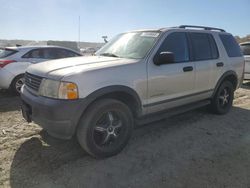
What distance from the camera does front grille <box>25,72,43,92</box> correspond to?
11.3 feet

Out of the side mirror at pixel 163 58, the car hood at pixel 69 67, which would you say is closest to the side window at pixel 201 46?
the side mirror at pixel 163 58

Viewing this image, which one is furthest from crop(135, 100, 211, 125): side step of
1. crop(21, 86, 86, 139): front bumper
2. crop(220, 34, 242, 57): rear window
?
crop(220, 34, 242, 57): rear window

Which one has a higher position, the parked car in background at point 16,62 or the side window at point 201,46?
the side window at point 201,46

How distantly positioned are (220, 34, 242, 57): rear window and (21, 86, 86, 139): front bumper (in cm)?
397

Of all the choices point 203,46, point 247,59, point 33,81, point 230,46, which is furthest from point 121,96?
point 247,59

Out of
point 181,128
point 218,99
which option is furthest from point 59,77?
point 218,99

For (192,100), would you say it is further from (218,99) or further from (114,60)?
(114,60)

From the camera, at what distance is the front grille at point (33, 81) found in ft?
11.3

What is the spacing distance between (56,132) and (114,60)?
1438 mm

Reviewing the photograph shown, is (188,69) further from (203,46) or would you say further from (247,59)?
(247,59)

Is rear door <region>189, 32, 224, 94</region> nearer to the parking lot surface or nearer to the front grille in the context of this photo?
the parking lot surface

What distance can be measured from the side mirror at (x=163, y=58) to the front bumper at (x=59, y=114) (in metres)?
1.48

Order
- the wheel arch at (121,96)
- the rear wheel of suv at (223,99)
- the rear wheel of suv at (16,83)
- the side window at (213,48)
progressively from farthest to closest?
the rear wheel of suv at (16,83) < the rear wheel of suv at (223,99) < the side window at (213,48) < the wheel arch at (121,96)

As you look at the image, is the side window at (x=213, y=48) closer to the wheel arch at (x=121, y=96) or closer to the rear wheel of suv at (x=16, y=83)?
the wheel arch at (x=121, y=96)
